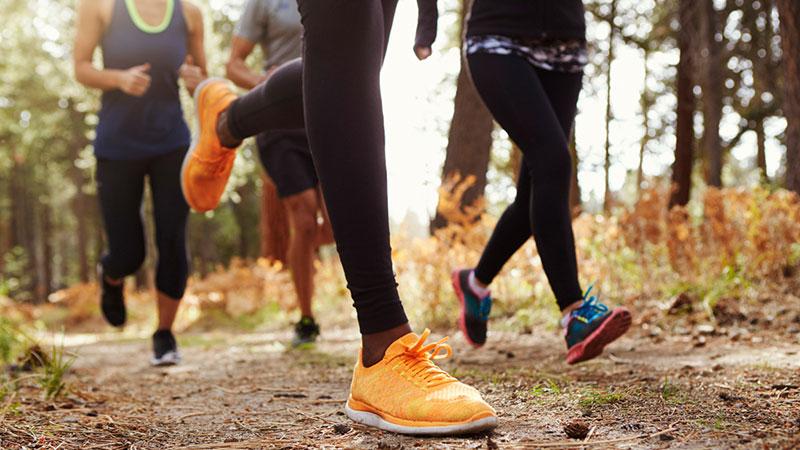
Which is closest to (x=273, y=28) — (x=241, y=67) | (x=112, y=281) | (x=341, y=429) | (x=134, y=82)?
(x=241, y=67)

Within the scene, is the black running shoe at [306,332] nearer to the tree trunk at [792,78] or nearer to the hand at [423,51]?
the hand at [423,51]

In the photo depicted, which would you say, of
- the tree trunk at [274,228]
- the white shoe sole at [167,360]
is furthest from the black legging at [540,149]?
the tree trunk at [274,228]

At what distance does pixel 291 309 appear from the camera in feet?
27.2

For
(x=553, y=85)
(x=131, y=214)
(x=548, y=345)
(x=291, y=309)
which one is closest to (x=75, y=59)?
(x=131, y=214)

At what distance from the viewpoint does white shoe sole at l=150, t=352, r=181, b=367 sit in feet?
12.7

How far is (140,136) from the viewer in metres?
3.90

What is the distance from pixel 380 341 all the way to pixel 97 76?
2.84 metres

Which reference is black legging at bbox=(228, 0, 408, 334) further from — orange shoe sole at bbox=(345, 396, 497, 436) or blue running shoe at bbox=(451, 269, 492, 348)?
blue running shoe at bbox=(451, 269, 492, 348)

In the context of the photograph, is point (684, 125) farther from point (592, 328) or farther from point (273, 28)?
point (592, 328)

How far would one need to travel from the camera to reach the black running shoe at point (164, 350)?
3877mm

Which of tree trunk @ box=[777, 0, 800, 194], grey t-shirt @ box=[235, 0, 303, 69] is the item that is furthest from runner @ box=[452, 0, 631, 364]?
tree trunk @ box=[777, 0, 800, 194]

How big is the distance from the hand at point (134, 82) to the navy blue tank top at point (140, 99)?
0.74ft

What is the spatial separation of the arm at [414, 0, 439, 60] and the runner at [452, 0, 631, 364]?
0.70 ft

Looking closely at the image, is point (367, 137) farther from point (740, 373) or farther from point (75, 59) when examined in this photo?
point (75, 59)
